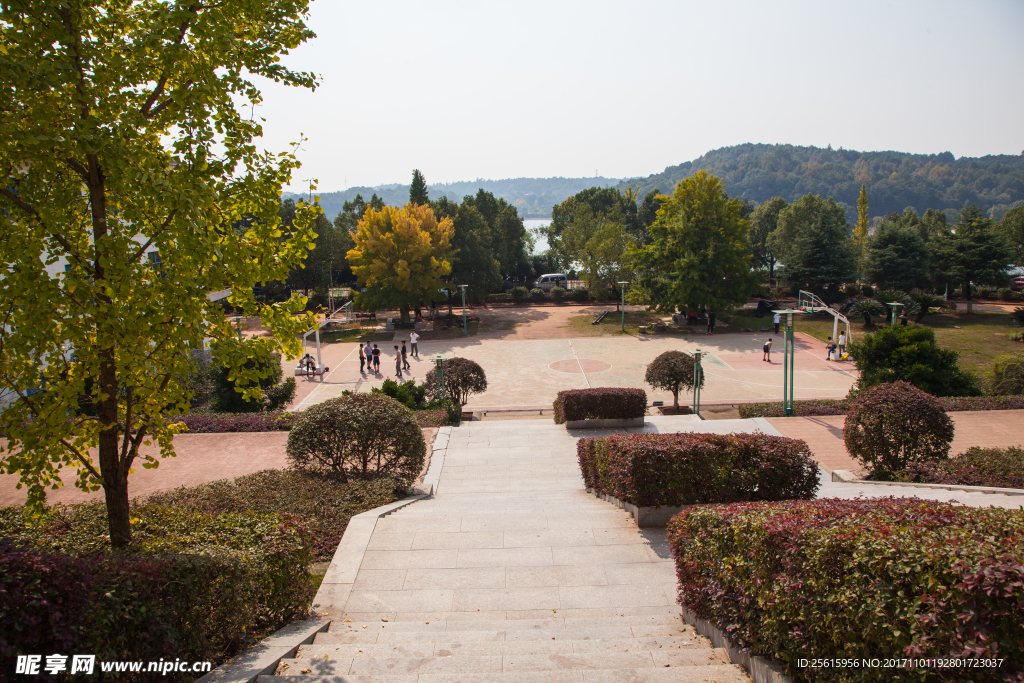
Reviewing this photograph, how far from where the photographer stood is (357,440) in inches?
388

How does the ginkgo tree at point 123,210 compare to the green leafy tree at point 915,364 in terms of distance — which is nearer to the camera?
the ginkgo tree at point 123,210

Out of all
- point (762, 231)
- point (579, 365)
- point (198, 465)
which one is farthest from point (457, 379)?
point (762, 231)

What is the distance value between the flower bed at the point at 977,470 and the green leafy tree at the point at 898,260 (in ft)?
104

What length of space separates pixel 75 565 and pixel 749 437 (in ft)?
22.7

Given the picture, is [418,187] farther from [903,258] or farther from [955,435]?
[955,435]

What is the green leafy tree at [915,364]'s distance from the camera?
17562 mm

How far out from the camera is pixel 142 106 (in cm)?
482

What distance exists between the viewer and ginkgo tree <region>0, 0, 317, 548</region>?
13.9ft

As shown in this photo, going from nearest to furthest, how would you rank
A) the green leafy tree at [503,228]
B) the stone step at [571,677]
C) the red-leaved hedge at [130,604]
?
the red-leaved hedge at [130,604] → the stone step at [571,677] → the green leafy tree at [503,228]

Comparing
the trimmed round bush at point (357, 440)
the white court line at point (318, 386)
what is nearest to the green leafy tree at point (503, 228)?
the white court line at point (318, 386)

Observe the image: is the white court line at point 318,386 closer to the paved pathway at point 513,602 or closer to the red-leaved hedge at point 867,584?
the paved pathway at point 513,602

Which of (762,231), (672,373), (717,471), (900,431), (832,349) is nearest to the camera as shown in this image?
(717,471)

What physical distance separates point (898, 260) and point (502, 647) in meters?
41.4

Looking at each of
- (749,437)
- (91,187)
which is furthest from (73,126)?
(749,437)
